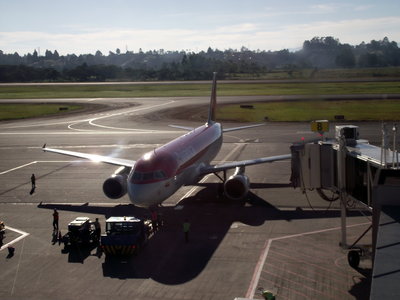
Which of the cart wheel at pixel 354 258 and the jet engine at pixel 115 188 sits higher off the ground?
the jet engine at pixel 115 188

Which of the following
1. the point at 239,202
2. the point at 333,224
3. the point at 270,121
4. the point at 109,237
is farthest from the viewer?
the point at 270,121

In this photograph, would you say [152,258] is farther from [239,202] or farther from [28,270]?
[239,202]

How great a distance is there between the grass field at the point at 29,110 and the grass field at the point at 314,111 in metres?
39.1

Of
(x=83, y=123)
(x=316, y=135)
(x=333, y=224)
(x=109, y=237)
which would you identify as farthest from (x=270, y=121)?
(x=109, y=237)

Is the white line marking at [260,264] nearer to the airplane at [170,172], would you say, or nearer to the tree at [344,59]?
the airplane at [170,172]

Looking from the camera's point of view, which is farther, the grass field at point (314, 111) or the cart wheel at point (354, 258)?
the grass field at point (314, 111)

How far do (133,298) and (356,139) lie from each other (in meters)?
14.3

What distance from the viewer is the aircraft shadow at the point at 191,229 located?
2734 centimetres

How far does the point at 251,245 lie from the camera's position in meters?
30.7

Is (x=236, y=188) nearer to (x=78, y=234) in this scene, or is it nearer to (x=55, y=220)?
(x=78, y=234)

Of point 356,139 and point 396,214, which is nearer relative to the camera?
point 396,214

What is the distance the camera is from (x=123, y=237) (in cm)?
2966

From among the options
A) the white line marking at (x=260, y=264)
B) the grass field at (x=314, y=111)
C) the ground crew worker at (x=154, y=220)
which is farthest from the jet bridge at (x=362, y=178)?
the grass field at (x=314, y=111)

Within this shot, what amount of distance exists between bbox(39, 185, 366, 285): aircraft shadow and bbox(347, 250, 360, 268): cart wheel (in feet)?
24.8
